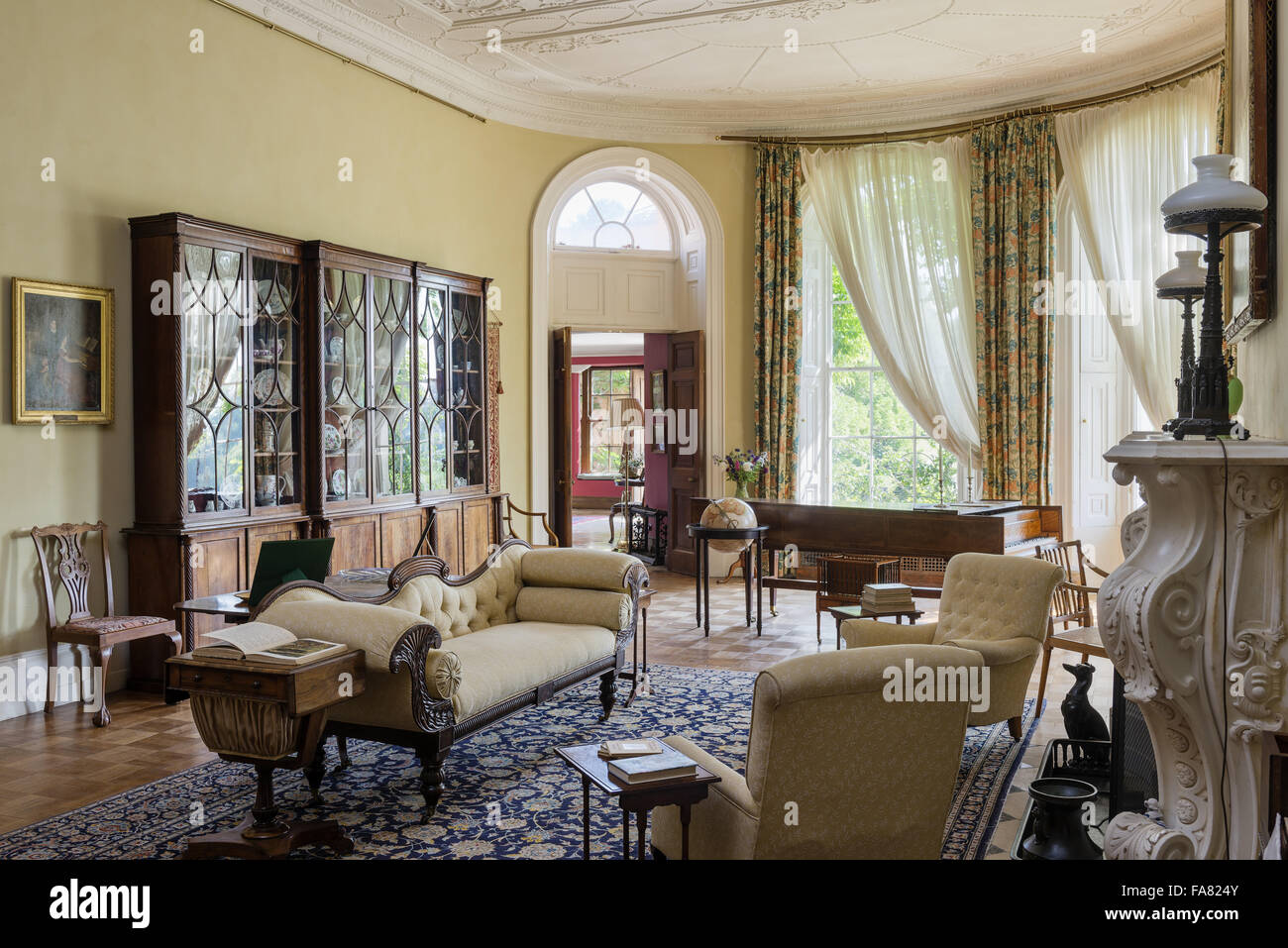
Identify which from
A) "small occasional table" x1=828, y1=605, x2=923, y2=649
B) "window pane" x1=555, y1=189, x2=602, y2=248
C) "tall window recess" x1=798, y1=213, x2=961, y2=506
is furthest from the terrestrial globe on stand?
"window pane" x1=555, y1=189, x2=602, y2=248

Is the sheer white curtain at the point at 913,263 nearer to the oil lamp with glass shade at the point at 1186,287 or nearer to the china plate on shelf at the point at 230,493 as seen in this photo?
the oil lamp with glass shade at the point at 1186,287

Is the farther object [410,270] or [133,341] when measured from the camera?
[410,270]

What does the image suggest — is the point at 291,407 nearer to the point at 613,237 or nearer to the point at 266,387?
the point at 266,387

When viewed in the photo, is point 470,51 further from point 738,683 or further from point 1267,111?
point 1267,111

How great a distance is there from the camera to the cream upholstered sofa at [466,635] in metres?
4.18

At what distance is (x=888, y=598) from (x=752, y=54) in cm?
529

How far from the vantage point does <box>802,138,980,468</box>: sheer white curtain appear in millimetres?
9945

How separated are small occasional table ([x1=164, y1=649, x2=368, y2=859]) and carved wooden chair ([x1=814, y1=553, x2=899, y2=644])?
3.81 metres

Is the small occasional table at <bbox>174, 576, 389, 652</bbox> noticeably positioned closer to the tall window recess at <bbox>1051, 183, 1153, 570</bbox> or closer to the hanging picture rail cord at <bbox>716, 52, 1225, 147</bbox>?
the tall window recess at <bbox>1051, 183, 1153, 570</bbox>

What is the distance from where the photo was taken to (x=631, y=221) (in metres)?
11.2

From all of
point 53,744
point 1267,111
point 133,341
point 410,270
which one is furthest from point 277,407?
point 1267,111

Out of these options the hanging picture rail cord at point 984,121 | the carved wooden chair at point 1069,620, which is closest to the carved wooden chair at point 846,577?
the carved wooden chair at point 1069,620

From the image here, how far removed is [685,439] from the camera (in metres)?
11.0
